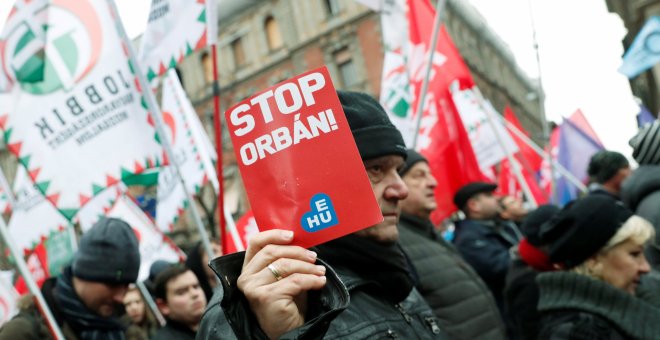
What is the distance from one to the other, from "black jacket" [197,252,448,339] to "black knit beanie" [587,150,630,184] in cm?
A: 336

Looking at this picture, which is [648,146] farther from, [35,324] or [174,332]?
[35,324]

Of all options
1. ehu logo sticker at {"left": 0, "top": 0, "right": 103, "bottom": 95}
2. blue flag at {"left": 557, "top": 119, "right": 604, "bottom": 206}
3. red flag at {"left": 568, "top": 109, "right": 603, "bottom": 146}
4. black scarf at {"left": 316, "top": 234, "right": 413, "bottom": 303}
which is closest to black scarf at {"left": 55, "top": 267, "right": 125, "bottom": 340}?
ehu logo sticker at {"left": 0, "top": 0, "right": 103, "bottom": 95}

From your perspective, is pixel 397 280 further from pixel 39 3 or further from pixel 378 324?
pixel 39 3

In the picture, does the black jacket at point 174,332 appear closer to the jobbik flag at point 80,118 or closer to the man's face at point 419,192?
the jobbik flag at point 80,118

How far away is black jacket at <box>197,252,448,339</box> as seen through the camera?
134 centimetres

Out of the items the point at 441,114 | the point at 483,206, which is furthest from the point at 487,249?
the point at 441,114

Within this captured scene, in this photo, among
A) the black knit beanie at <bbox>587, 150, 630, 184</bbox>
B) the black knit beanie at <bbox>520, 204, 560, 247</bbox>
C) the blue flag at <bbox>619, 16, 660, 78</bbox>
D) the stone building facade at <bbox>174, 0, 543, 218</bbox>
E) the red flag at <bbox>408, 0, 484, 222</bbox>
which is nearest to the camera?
the black knit beanie at <bbox>520, 204, 560, 247</bbox>

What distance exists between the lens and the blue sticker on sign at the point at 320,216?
135 centimetres

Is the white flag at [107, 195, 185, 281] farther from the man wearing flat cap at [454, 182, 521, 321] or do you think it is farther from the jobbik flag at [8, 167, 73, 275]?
the man wearing flat cap at [454, 182, 521, 321]

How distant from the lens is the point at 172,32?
379cm

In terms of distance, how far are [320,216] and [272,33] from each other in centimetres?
2938

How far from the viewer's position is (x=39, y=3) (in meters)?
3.92

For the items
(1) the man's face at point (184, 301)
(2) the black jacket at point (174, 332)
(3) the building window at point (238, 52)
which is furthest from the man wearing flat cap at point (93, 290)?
(3) the building window at point (238, 52)

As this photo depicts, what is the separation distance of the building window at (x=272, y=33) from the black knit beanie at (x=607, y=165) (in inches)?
991
